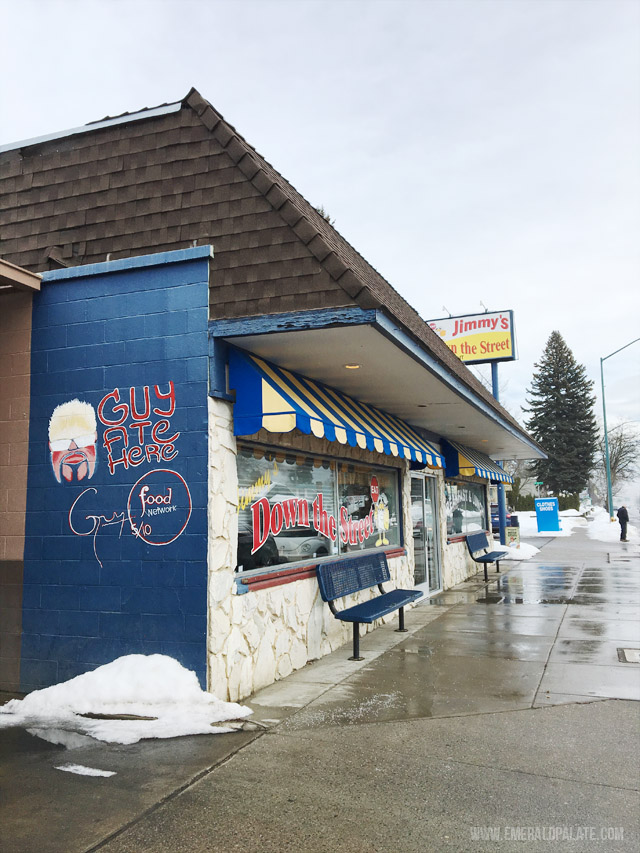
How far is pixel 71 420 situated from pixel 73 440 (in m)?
0.20

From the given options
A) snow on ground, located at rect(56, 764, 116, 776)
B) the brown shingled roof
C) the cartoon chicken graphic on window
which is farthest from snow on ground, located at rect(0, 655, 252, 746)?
the cartoon chicken graphic on window

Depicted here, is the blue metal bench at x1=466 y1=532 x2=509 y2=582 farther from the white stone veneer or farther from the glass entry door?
the white stone veneer

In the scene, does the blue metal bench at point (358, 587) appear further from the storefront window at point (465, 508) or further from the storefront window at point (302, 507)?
the storefront window at point (465, 508)

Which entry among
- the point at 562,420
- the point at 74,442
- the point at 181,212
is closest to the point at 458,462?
the point at 181,212

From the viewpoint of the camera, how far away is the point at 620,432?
73.9m

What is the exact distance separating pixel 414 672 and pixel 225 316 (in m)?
4.09

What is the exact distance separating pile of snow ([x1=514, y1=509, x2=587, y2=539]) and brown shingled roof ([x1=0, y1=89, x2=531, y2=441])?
1114 inches

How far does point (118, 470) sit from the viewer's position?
6289 mm

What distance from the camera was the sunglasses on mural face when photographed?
643 centimetres

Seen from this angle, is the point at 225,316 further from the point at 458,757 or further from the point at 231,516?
the point at 458,757

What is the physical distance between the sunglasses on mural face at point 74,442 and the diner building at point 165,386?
0.02 meters

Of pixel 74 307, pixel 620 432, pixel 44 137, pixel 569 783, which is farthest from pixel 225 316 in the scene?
pixel 620 432

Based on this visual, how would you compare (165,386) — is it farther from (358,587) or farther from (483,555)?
(483,555)
